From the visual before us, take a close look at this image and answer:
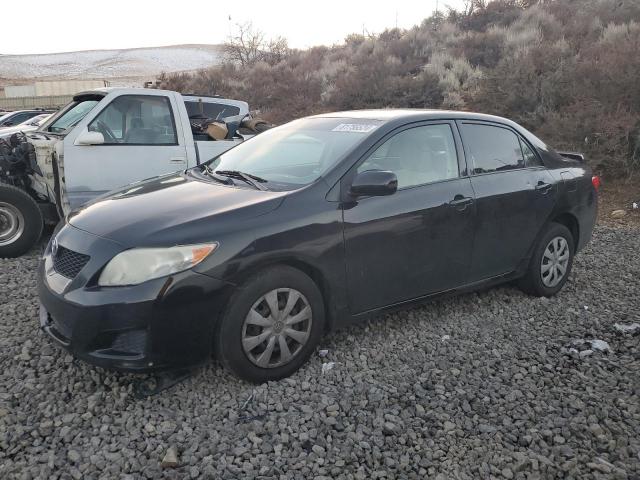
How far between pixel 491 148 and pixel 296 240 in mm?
2155

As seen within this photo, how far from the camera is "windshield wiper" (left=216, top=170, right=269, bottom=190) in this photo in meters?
3.73

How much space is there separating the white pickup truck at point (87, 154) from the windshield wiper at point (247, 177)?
103 inches

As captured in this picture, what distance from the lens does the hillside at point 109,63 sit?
72375 millimetres

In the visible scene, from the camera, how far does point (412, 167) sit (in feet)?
13.3

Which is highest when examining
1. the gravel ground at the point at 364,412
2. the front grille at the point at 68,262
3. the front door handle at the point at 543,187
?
the front door handle at the point at 543,187

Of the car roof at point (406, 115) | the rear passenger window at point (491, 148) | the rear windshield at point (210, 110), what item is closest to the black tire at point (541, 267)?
the rear passenger window at point (491, 148)

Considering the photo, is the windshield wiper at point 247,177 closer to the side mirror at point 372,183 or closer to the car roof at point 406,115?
the side mirror at point 372,183

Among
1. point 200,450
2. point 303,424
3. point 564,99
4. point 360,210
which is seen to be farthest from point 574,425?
point 564,99

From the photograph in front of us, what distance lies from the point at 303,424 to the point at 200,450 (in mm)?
566

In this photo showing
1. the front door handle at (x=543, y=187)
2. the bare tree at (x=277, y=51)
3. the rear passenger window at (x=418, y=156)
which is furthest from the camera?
the bare tree at (x=277, y=51)

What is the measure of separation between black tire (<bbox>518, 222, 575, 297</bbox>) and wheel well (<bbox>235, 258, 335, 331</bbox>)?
220 centimetres

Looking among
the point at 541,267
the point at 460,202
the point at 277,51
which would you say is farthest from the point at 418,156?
the point at 277,51

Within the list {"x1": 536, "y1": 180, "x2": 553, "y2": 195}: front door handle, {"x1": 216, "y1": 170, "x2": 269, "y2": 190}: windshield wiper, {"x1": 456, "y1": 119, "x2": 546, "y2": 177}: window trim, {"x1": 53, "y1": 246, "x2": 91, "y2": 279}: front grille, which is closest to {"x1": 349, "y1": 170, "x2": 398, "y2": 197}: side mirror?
{"x1": 216, "y1": 170, "x2": 269, "y2": 190}: windshield wiper

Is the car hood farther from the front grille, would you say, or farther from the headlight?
the front grille
